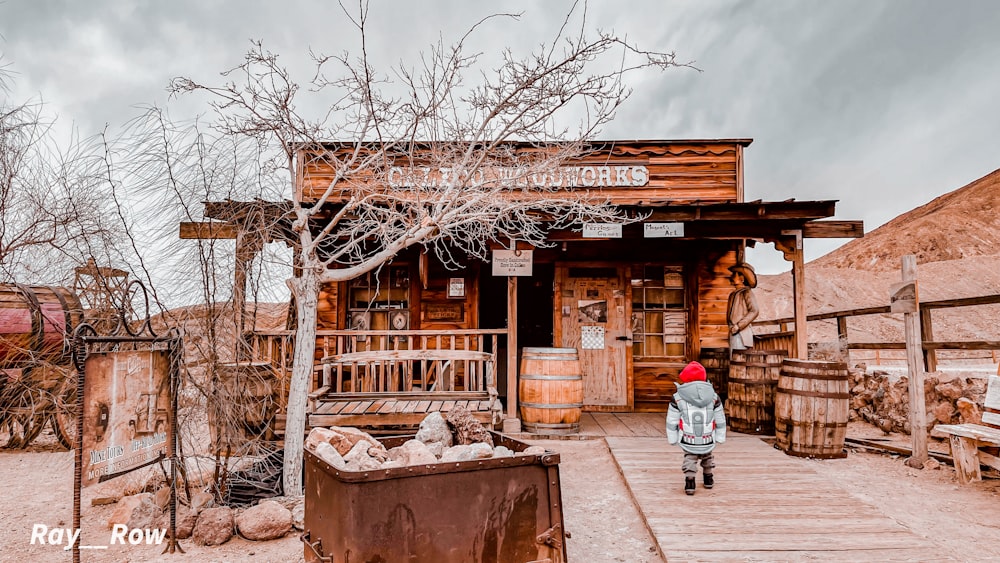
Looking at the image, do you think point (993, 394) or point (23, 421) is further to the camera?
point (23, 421)

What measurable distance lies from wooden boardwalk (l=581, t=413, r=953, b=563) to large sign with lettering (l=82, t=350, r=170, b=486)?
3243 mm

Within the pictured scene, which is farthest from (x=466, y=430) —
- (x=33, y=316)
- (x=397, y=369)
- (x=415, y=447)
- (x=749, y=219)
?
(x=33, y=316)

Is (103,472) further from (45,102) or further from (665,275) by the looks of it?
(665,275)

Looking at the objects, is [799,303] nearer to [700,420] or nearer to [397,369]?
[700,420]

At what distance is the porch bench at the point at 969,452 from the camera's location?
184 inches

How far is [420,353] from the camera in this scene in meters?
6.23

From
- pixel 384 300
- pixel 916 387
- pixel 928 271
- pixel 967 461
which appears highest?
pixel 928 271

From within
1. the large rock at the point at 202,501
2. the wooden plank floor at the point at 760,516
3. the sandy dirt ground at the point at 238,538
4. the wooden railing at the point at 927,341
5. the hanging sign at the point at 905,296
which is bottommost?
the sandy dirt ground at the point at 238,538

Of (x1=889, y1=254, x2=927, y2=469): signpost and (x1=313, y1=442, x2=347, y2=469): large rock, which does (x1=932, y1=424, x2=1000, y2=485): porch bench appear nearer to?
(x1=889, y1=254, x2=927, y2=469): signpost

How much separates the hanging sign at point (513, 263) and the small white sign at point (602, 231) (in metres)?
0.76

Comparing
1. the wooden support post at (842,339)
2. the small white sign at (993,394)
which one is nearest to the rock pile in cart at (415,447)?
the small white sign at (993,394)

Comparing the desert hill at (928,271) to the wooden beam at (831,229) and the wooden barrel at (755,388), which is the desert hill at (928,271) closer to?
the wooden beam at (831,229)

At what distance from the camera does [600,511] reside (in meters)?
4.22

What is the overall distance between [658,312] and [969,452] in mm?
3926
